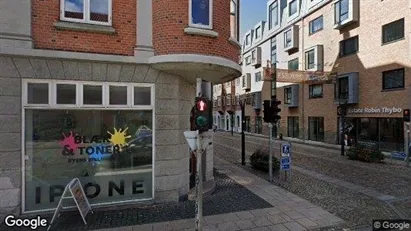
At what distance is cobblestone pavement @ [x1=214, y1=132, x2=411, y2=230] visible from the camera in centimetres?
707

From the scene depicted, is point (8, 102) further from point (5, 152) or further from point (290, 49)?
point (290, 49)

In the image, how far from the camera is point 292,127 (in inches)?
1155

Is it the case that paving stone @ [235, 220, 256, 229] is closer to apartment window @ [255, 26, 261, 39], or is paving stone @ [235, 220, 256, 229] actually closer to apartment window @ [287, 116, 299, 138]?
apartment window @ [287, 116, 299, 138]

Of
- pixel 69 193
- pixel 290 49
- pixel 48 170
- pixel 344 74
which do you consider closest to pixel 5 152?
pixel 48 170

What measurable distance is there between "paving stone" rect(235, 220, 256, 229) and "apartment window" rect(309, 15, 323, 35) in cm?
2313

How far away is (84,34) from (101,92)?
1426mm

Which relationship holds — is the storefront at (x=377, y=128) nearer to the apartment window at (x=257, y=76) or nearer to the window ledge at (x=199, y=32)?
the window ledge at (x=199, y=32)

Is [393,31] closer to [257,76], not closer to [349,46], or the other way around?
[349,46]

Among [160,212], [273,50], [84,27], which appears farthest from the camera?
[273,50]

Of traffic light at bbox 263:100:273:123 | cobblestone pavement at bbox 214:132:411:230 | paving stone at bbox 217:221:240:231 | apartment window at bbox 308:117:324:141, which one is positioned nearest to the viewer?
paving stone at bbox 217:221:240:231

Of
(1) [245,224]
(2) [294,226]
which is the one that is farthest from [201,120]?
(2) [294,226]

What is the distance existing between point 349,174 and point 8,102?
1185 cm

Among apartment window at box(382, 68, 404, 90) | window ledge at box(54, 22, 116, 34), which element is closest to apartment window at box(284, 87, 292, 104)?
apartment window at box(382, 68, 404, 90)

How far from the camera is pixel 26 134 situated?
652cm
